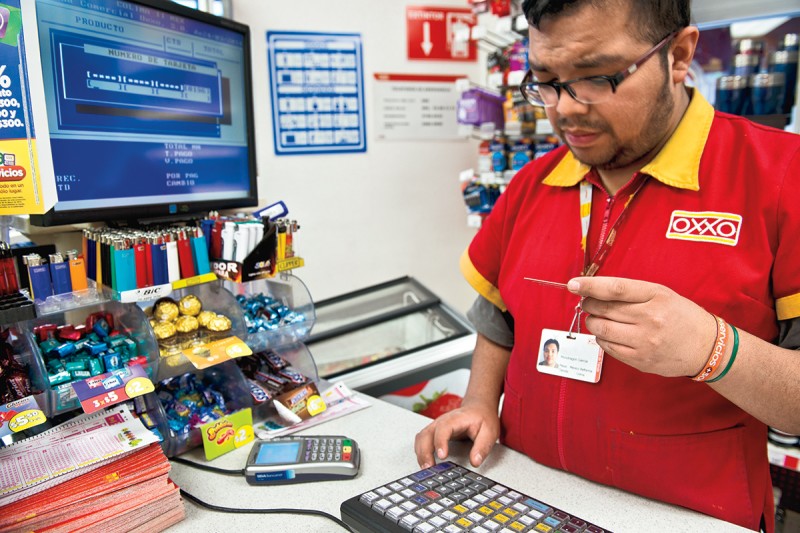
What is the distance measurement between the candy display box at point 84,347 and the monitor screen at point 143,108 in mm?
225

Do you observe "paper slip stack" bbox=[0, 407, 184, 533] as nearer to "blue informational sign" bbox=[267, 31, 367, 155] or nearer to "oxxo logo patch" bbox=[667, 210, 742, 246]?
"oxxo logo patch" bbox=[667, 210, 742, 246]

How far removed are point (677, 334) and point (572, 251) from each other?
38 centimetres

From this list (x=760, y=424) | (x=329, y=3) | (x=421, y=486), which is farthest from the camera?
(x=329, y=3)

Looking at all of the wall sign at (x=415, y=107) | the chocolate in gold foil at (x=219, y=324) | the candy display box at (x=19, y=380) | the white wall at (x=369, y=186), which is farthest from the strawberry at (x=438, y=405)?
the wall sign at (x=415, y=107)

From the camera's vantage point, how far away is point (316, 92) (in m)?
3.14

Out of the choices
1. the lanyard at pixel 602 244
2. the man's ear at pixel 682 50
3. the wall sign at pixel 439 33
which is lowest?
the lanyard at pixel 602 244

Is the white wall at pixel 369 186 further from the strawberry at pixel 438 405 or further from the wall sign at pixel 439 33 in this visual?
the strawberry at pixel 438 405

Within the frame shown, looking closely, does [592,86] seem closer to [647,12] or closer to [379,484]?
[647,12]

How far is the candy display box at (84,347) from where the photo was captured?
40.5 inches

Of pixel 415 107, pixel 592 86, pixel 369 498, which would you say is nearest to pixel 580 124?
pixel 592 86

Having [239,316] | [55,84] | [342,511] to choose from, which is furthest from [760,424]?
[55,84]

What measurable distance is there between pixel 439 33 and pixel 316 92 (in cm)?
91

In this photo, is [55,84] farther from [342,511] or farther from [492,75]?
[492,75]

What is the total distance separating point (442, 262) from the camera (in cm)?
369
